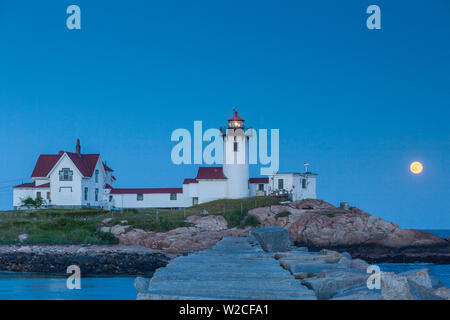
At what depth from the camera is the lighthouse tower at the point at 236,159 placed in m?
55.7

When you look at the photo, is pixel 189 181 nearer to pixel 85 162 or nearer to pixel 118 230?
pixel 85 162

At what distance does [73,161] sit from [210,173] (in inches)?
598

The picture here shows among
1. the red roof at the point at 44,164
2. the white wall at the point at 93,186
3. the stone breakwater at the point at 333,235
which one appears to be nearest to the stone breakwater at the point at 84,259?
the stone breakwater at the point at 333,235

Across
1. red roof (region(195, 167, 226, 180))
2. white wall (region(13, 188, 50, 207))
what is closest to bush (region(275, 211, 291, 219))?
red roof (region(195, 167, 226, 180))

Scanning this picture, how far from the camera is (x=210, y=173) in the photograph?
2218 inches

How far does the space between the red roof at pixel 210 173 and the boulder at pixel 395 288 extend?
48161 millimetres

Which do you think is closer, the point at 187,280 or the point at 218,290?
the point at 218,290

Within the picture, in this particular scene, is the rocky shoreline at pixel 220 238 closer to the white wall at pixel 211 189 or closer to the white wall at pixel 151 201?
the white wall at pixel 211 189

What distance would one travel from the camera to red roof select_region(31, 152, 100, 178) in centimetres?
4969

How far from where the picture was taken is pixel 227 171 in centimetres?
5597

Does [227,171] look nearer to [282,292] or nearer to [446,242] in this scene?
[446,242]
